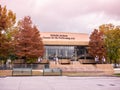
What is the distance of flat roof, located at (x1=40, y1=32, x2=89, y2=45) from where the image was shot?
77.3 m

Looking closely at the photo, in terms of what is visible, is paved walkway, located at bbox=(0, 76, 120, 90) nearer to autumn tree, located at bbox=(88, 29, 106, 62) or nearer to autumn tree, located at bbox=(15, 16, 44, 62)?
autumn tree, located at bbox=(15, 16, 44, 62)

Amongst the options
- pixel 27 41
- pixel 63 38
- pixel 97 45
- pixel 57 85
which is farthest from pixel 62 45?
pixel 57 85

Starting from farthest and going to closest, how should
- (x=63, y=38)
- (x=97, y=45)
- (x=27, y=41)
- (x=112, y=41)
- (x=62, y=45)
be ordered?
(x=63, y=38)
(x=62, y=45)
(x=112, y=41)
(x=97, y=45)
(x=27, y=41)

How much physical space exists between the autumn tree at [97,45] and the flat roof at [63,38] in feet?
30.4

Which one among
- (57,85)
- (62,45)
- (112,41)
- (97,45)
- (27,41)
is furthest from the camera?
(62,45)

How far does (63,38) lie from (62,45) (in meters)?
2.86

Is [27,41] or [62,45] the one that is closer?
[27,41]

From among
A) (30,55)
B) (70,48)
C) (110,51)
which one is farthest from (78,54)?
(30,55)

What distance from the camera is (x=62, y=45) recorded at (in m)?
78.0

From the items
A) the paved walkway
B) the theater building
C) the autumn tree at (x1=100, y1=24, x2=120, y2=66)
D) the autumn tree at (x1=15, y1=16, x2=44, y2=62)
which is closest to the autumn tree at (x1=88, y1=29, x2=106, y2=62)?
the autumn tree at (x1=100, y1=24, x2=120, y2=66)

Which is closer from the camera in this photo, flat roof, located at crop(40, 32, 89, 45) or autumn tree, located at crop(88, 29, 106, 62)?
autumn tree, located at crop(88, 29, 106, 62)

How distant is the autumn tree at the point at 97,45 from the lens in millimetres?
66812

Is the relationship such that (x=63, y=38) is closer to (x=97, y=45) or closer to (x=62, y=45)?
(x=62, y=45)

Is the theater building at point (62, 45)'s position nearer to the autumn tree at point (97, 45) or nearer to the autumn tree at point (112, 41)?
the autumn tree at point (112, 41)
